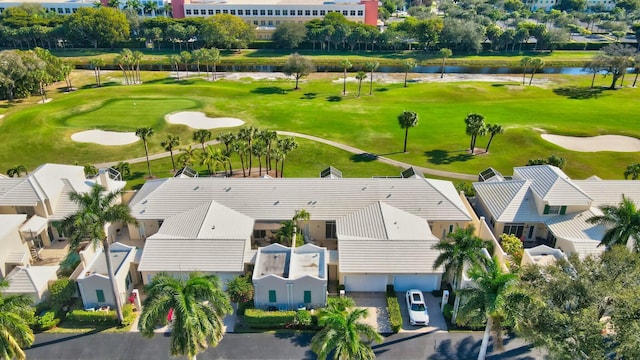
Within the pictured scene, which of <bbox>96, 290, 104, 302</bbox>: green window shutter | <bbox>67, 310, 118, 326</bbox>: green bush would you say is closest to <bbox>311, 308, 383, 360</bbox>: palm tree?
<bbox>67, 310, 118, 326</bbox>: green bush

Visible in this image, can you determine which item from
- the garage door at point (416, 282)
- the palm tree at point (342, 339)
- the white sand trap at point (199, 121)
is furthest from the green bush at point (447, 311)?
the white sand trap at point (199, 121)

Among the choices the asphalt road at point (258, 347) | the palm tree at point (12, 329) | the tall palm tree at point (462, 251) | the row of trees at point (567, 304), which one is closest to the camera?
the row of trees at point (567, 304)

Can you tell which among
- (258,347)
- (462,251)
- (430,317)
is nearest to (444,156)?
(430,317)

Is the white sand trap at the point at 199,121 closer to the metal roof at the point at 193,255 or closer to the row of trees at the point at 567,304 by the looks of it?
the metal roof at the point at 193,255

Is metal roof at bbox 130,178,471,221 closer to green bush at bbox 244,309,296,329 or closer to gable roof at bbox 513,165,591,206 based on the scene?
gable roof at bbox 513,165,591,206

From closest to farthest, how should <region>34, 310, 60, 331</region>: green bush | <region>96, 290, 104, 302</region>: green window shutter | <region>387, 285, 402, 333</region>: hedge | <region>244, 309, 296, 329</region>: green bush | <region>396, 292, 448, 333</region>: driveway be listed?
<region>34, 310, 60, 331</region>: green bush, <region>387, 285, 402, 333</region>: hedge, <region>244, 309, 296, 329</region>: green bush, <region>396, 292, 448, 333</region>: driveway, <region>96, 290, 104, 302</region>: green window shutter

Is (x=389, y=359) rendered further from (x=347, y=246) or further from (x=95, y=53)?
(x=95, y=53)
